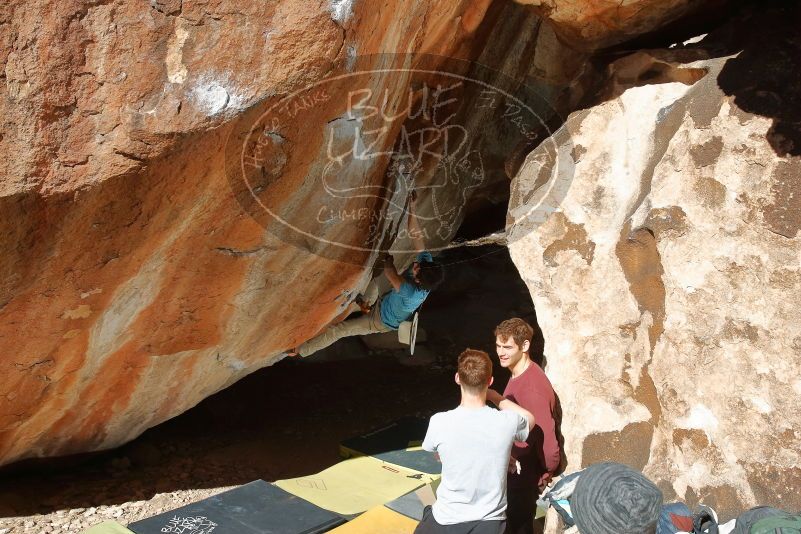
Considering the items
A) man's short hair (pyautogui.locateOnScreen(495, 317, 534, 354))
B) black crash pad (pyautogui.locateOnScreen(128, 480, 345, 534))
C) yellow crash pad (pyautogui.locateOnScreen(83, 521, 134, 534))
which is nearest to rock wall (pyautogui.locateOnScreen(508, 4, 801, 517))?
man's short hair (pyautogui.locateOnScreen(495, 317, 534, 354))

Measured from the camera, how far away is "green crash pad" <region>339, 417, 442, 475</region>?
14.1 ft

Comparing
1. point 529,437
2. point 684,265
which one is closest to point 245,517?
point 529,437

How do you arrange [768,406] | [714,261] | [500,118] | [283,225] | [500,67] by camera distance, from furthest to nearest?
[500,118] < [500,67] < [283,225] < [714,261] < [768,406]

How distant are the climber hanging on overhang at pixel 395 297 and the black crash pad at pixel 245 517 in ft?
3.79

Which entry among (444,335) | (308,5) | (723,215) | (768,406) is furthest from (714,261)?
(444,335)

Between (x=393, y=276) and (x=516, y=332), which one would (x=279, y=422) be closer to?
(x=393, y=276)

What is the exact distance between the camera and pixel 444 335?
7.25 m

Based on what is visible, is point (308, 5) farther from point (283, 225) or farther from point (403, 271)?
point (403, 271)

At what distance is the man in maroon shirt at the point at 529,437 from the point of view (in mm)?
2992

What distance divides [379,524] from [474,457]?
1111 millimetres

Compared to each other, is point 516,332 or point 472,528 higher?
point 516,332

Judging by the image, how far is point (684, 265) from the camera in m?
2.88

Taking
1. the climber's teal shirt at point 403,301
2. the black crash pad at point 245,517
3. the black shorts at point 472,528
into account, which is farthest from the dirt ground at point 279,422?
the black shorts at point 472,528

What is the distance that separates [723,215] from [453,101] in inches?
75.6
